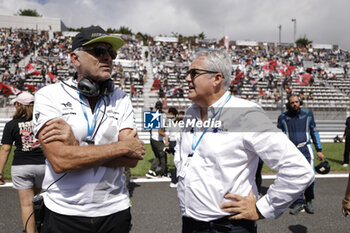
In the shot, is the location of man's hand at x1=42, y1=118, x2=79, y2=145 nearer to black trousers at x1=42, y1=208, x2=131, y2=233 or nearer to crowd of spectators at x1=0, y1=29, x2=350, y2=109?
black trousers at x1=42, y1=208, x2=131, y2=233

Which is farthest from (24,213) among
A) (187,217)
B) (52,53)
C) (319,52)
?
(319,52)

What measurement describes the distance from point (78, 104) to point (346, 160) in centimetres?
917

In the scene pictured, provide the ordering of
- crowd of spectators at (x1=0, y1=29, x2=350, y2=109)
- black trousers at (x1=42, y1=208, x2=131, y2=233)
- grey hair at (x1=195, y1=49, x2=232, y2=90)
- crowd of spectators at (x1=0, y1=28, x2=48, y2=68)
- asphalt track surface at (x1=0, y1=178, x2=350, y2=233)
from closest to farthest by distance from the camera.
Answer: black trousers at (x1=42, y1=208, x2=131, y2=233)
grey hair at (x1=195, y1=49, x2=232, y2=90)
asphalt track surface at (x1=0, y1=178, x2=350, y2=233)
crowd of spectators at (x1=0, y1=29, x2=350, y2=109)
crowd of spectators at (x1=0, y1=28, x2=48, y2=68)

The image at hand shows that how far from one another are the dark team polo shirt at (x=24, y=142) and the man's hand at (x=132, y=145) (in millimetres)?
1984

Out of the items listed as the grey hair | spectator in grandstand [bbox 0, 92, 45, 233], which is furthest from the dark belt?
spectator in grandstand [bbox 0, 92, 45, 233]

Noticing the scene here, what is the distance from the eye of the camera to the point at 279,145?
1456 millimetres

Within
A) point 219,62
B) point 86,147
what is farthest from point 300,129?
point 86,147

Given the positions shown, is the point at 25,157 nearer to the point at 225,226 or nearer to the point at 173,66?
the point at 225,226

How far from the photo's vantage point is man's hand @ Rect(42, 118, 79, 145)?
154 cm

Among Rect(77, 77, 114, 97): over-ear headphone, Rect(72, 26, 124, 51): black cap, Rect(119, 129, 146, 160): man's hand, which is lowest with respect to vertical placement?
Rect(119, 129, 146, 160): man's hand

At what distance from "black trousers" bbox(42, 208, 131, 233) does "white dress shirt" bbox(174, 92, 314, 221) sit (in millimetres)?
485

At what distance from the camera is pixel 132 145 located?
171 cm

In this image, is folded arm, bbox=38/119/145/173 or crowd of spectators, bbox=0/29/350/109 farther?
crowd of spectators, bbox=0/29/350/109

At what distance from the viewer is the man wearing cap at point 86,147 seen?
1.55 meters
